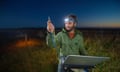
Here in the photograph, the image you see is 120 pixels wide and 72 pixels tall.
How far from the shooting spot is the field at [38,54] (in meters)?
4.62

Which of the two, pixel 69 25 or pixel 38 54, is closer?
pixel 69 25

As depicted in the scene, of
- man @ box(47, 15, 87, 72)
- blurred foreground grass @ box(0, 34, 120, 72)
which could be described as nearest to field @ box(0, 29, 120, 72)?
blurred foreground grass @ box(0, 34, 120, 72)

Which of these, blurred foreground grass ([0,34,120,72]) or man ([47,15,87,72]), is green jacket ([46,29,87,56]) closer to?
man ([47,15,87,72])

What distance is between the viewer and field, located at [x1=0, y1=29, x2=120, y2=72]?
4.62m

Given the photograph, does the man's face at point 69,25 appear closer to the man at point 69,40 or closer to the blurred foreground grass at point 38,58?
the man at point 69,40

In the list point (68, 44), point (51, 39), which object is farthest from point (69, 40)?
point (51, 39)

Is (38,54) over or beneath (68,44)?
beneath

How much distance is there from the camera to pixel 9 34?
14.8 feet

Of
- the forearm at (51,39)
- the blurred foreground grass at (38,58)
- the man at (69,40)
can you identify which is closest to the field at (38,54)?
the blurred foreground grass at (38,58)

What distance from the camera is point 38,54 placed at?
4.68 m

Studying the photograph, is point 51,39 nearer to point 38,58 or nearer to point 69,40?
point 69,40

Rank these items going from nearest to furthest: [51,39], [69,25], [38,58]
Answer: [51,39]
[69,25]
[38,58]

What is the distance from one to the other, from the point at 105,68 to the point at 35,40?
1399 mm

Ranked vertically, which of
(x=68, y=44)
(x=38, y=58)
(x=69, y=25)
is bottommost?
(x=38, y=58)
